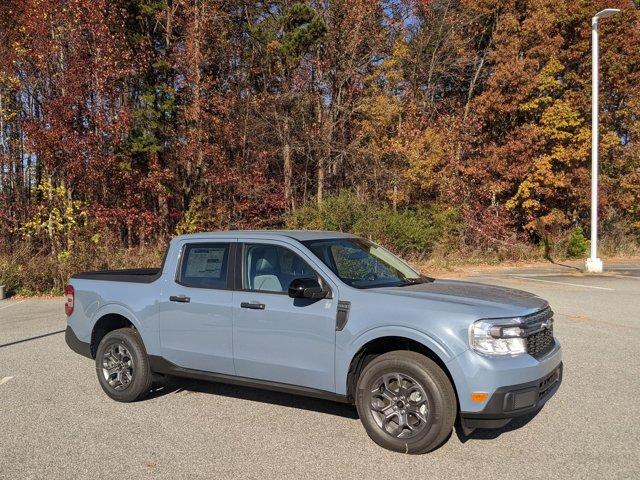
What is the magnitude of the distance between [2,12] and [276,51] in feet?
35.0

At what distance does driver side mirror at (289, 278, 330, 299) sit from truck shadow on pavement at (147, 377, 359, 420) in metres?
1.30

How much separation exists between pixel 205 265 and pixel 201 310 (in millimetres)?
467

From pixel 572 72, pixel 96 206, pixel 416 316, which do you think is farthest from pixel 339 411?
pixel 572 72

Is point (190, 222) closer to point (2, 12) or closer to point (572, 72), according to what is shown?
point (2, 12)

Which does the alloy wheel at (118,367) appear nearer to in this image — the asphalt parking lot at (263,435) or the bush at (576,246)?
the asphalt parking lot at (263,435)

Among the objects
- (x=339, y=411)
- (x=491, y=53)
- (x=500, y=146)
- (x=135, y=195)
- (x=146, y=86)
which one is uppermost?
(x=491, y=53)

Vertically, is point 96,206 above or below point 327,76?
below

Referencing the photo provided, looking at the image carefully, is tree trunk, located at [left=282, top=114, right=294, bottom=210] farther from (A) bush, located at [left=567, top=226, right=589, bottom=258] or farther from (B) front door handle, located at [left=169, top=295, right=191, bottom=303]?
(B) front door handle, located at [left=169, top=295, right=191, bottom=303]

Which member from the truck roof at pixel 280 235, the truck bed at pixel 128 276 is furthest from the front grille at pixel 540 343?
the truck bed at pixel 128 276

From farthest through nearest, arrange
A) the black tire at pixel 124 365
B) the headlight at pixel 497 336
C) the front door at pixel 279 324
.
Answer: the black tire at pixel 124 365
the front door at pixel 279 324
the headlight at pixel 497 336

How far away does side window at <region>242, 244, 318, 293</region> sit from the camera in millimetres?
5109

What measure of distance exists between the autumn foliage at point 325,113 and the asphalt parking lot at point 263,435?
47.0 ft

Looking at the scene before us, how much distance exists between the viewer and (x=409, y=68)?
95.8 feet

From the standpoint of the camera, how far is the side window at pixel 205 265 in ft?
17.8
